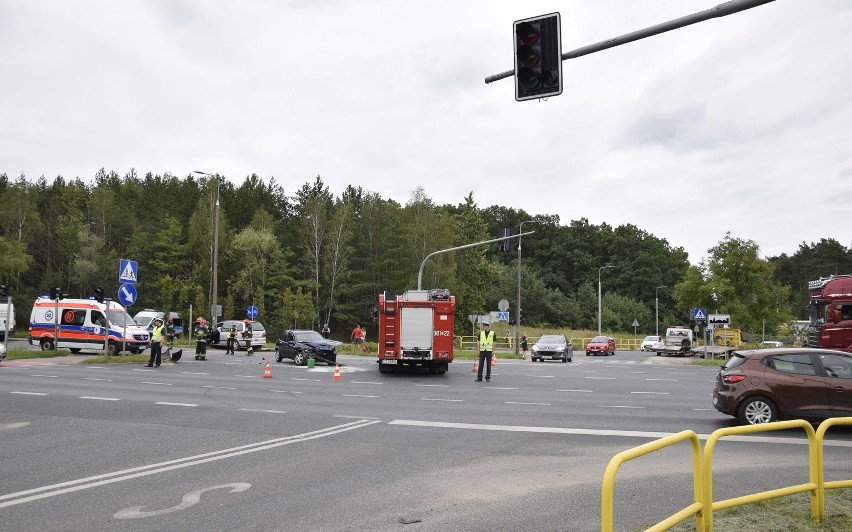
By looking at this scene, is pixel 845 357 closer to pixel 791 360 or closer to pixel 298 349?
pixel 791 360

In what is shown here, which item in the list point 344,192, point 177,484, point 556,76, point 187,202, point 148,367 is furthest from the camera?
point 344,192

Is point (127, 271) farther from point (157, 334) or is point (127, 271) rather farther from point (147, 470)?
point (147, 470)

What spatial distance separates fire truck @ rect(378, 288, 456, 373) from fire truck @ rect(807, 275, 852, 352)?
44.9 feet

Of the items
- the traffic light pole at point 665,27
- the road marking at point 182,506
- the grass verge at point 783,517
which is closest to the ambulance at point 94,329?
the road marking at point 182,506

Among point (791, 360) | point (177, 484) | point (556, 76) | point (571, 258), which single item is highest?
point (571, 258)

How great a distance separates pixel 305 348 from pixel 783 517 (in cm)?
2440

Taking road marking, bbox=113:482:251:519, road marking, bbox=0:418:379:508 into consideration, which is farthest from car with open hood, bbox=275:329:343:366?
road marking, bbox=113:482:251:519

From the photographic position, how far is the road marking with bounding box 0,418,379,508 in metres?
6.96

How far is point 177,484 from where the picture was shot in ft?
24.5

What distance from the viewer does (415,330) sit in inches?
960

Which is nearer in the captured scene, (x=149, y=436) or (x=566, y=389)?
(x=149, y=436)

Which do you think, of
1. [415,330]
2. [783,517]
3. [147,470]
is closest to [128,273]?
[415,330]

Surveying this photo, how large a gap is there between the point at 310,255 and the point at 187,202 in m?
21.9

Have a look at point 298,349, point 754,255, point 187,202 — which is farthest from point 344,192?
point 298,349
